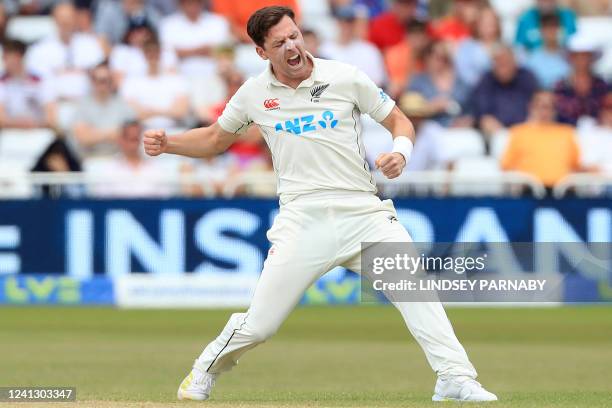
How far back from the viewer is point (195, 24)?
53.3 ft

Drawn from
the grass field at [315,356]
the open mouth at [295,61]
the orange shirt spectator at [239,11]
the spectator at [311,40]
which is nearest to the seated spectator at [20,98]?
the orange shirt spectator at [239,11]

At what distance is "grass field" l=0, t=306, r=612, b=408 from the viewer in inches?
288

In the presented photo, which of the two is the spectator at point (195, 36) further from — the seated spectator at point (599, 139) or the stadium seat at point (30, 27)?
the seated spectator at point (599, 139)

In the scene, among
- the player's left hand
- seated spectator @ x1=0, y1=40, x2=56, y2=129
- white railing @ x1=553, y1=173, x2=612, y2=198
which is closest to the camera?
the player's left hand

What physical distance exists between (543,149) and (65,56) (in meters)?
5.52

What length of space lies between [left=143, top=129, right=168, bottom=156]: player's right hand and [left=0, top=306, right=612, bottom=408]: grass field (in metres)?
1.16

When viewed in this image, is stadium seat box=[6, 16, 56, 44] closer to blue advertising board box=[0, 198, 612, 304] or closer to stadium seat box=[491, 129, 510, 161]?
blue advertising board box=[0, 198, 612, 304]

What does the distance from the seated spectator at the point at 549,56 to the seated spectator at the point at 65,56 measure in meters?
4.85

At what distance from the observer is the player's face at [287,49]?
638 cm

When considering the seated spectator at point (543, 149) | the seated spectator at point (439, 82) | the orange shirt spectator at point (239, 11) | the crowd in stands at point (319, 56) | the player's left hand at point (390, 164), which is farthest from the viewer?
the orange shirt spectator at point (239, 11)

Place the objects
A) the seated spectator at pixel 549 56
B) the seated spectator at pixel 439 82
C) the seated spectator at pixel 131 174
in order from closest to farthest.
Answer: the seated spectator at pixel 131 174 → the seated spectator at pixel 439 82 → the seated spectator at pixel 549 56

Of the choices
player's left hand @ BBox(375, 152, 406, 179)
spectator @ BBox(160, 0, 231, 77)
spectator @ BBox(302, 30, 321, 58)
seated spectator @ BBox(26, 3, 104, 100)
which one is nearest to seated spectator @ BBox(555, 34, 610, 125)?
spectator @ BBox(302, 30, 321, 58)

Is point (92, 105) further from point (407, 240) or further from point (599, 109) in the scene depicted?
point (407, 240)

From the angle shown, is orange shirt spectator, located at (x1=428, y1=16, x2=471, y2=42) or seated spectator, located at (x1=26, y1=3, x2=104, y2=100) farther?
orange shirt spectator, located at (x1=428, y1=16, x2=471, y2=42)
